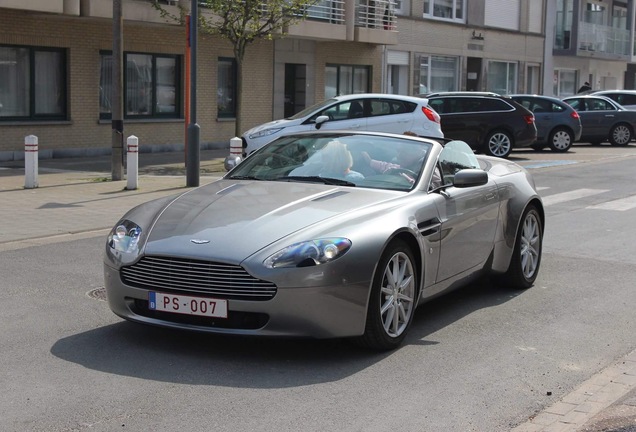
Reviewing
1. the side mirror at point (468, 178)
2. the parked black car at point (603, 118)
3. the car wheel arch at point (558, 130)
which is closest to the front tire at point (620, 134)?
the parked black car at point (603, 118)

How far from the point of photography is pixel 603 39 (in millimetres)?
52875

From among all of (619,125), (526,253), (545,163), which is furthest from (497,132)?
(526,253)

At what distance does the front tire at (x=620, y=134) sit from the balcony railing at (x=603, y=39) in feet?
63.1

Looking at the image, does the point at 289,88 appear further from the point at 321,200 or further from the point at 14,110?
the point at 321,200

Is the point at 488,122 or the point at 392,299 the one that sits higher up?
the point at 488,122

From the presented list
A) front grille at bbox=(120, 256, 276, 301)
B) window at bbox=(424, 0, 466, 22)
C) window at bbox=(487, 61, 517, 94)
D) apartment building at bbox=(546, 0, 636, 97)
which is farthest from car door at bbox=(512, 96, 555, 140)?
front grille at bbox=(120, 256, 276, 301)

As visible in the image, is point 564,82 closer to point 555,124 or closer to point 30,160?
point 555,124

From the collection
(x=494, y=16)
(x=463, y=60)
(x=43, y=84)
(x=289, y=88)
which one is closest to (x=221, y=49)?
(x=289, y=88)

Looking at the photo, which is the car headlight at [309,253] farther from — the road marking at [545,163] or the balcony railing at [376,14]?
the balcony railing at [376,14]

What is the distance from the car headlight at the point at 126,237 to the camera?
644 cm

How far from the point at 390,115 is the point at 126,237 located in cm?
1561

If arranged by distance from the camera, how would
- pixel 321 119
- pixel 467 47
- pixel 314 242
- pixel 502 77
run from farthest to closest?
pixel 502 77 < pixel 467 47 < pixel 321 119 < pixel 314 242

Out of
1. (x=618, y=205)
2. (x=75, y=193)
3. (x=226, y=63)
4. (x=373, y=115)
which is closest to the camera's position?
(x=618, y=205)

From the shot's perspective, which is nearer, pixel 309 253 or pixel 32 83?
pixel 309 253
